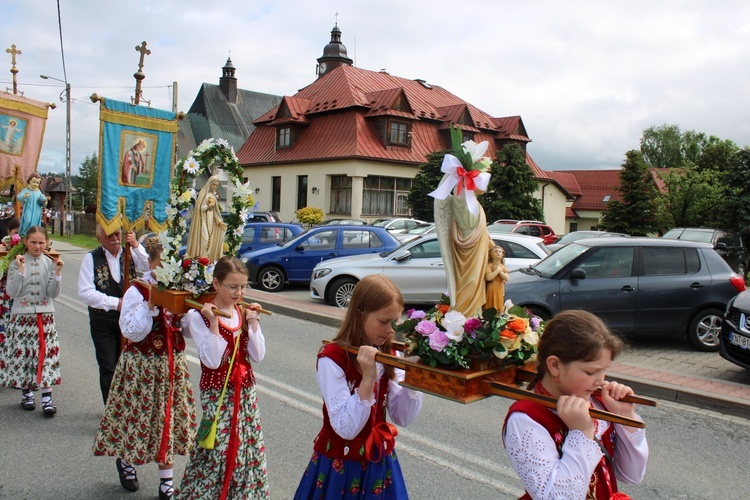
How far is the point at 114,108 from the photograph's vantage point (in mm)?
4887

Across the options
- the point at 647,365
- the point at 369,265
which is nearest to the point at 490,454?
the point at 647,365

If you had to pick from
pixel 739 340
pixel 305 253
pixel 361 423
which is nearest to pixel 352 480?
pixel 361 423

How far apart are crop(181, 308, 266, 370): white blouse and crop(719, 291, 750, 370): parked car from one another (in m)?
6.03

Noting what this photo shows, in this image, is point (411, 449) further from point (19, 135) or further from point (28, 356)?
point (19, 135)

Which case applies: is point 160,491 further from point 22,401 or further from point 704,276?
point 704,276

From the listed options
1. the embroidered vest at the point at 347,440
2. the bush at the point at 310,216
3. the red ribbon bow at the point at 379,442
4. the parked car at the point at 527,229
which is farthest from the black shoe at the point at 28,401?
the bush at the point at 310,216

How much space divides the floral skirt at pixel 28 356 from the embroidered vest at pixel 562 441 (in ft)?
17.6

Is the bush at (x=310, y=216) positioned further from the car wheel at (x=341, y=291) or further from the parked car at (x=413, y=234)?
the car wheel at (x=341, y=291)

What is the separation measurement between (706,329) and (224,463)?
25.7 feet

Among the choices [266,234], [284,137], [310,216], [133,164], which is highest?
[284,137]

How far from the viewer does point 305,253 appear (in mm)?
14344

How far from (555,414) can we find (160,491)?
312 cm

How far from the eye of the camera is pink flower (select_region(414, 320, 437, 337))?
7.95 ft

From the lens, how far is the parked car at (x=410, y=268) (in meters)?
11.3
